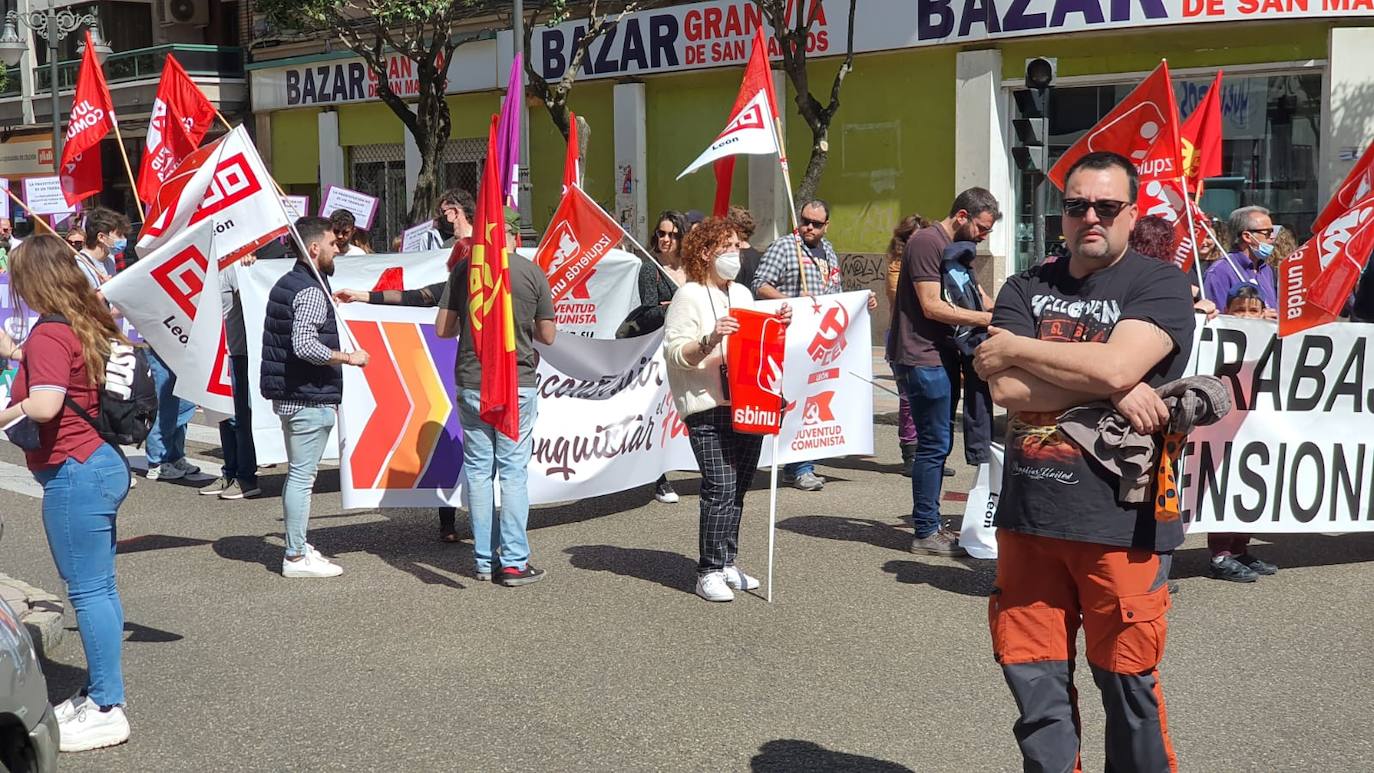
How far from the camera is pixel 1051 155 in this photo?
18.9 meters

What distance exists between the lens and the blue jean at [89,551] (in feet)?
16.3

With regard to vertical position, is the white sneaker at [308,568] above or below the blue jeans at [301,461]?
below

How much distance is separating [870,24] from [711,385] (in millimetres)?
14144

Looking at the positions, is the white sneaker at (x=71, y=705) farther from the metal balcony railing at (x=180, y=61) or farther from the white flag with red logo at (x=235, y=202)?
the metal balcony railing at (x=180, y=61)

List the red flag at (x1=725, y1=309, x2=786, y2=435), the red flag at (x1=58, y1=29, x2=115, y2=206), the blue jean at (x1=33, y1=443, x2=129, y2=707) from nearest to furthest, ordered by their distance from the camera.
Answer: the blue jean at (x1=33, y1=443, x2=129, y2=707), the red flag at (x1=725, y1=309, x2=786, y2=435), the red flag at (x1=58, y1=29, x2=115, y2=206)

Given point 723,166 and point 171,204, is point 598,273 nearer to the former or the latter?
point 723,166

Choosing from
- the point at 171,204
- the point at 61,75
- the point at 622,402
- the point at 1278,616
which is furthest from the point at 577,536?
the point at 61,75

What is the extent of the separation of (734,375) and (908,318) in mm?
1807

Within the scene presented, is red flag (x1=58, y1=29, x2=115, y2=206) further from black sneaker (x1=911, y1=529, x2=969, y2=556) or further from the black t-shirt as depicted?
the black t-shirt

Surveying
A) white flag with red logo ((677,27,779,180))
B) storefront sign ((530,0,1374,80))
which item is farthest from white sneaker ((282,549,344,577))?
storefront sign ((530,0,1374,80))

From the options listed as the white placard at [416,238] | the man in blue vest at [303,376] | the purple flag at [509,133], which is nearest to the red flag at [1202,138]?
the purple flag at [509,133]

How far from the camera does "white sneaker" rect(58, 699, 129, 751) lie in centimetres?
488

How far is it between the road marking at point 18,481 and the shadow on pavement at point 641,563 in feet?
13.4

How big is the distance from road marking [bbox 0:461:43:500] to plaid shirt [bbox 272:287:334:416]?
308cm
